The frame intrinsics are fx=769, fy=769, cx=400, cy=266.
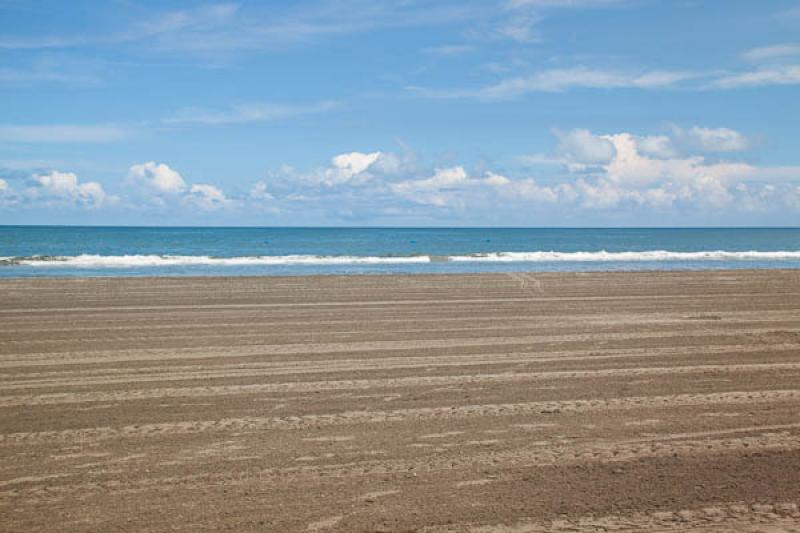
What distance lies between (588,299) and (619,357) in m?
9.21

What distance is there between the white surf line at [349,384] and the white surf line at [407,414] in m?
1.30

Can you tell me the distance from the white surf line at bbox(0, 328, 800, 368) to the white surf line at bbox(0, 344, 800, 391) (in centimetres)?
92

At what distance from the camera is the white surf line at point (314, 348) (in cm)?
1225

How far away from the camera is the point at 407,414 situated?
8531 mm

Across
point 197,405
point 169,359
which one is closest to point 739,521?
point 197,405

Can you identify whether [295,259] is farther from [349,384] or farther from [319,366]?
[349,384]

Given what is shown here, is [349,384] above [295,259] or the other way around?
the other way around

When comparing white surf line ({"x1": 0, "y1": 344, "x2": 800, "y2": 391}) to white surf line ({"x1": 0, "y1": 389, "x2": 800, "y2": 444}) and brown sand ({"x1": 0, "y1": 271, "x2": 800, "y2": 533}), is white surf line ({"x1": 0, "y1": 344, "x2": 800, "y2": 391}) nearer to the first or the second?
brown sand ({"x1": 0, "y1": 271, "x2": 800, "y2": 533})

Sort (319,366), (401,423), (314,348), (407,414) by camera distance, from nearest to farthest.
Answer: (401,423) → (407,414) → (319,366) → (314,348)

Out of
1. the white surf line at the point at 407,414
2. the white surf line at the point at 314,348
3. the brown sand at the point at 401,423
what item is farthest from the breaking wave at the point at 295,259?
the white surf line at the point at 407,414

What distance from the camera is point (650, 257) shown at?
161ft

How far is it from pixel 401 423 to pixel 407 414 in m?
0.40

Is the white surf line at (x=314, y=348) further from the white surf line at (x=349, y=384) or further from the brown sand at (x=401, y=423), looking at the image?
the white surf line at (x=349, y=384)

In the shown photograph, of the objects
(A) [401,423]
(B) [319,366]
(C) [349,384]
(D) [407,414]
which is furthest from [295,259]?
(A) [401,423]
